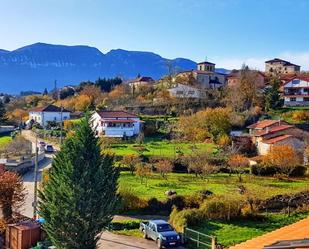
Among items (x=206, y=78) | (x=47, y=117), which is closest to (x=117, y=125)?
(x=47, y=117)

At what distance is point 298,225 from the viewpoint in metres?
13.6

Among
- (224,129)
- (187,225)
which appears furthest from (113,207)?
(224,129)

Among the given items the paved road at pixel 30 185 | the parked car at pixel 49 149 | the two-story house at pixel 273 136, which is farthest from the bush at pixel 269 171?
the parked car at pixel 49 149

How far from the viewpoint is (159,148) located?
190 ft

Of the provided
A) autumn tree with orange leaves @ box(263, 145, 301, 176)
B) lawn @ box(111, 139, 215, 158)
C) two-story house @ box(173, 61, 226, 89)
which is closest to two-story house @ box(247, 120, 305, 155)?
autumn tree with orange leaves @ box(263, 145, 301, 176)

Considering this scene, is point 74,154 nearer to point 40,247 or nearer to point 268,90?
point 40,247

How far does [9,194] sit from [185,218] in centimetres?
990

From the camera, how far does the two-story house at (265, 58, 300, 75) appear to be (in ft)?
417

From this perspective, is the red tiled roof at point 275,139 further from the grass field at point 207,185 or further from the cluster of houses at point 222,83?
the cluster of houses at point 222,83

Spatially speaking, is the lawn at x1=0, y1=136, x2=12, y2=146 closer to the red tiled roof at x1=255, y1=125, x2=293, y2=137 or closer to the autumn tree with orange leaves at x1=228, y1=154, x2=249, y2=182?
the autumn tree with orange leaves at x1=228, y1=154, x2=249, y2=182

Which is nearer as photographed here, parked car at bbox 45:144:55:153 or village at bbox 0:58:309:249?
village at bbox 0:58:309:249

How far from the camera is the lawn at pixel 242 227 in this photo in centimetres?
2623

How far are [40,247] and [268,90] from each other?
60813mm

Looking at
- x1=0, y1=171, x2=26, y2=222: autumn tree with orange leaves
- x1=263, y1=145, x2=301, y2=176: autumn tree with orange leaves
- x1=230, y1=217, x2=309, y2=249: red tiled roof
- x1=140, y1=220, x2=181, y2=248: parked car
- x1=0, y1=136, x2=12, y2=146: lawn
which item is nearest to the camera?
x1=230, y1=217, x2=309, y2=249: red tiled roof
